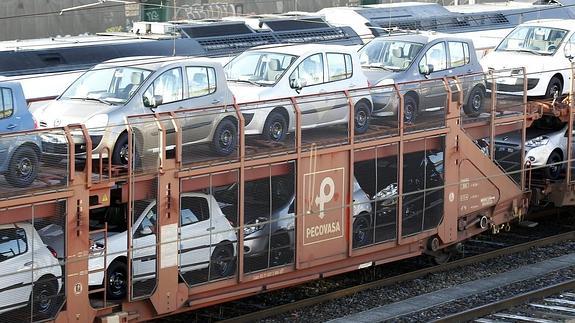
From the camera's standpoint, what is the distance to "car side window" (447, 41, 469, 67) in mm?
21591

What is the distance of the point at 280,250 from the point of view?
16.1 metres

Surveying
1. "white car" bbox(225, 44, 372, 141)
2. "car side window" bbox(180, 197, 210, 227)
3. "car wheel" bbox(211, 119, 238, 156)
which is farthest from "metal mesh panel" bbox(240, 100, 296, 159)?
"white car" bbox(225, 44, 372, 141)

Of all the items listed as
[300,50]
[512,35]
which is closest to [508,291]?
[300,50]

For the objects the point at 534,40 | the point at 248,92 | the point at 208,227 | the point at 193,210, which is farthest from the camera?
the point at 534,40

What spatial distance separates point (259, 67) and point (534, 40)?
22.6ft

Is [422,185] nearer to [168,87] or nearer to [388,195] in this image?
[388,195]

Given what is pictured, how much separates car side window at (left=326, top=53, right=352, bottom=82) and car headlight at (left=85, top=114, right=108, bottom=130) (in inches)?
182

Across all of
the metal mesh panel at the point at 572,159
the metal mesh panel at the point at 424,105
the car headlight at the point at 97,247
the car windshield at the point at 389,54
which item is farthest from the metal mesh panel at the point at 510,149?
the car headlight at the point at 97,247

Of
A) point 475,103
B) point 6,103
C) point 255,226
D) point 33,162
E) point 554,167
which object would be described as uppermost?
point 6,103

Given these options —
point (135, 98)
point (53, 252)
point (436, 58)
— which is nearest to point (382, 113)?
point (135, 98)

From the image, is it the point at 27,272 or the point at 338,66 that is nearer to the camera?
the point at 27,272

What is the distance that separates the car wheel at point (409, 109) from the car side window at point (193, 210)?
408 centimetres

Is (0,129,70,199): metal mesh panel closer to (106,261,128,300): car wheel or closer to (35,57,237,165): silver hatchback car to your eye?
(106,261,128,300): car wheel

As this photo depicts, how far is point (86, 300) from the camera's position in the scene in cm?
1362
